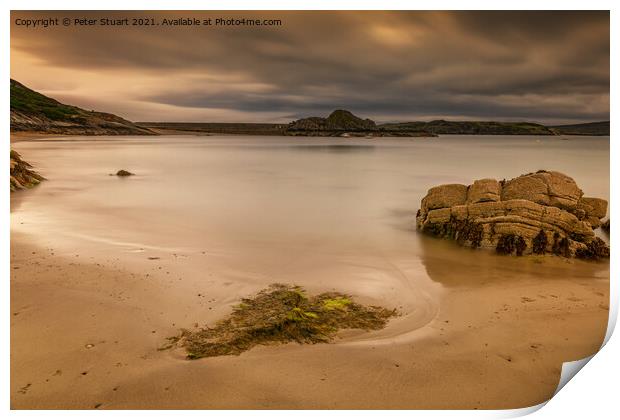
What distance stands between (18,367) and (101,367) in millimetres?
524

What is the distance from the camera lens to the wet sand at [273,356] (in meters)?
2.67

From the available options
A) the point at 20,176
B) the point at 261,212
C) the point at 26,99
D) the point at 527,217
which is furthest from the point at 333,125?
the point at 26,99

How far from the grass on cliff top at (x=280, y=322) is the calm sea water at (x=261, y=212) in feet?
1.96

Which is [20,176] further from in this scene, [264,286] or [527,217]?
[527,217]

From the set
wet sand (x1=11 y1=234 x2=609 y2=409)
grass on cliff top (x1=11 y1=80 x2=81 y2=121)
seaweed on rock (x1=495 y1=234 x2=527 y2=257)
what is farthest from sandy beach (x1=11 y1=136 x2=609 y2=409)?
grass on cliff top (x1=11 y1=80 x2=81 y2=121)

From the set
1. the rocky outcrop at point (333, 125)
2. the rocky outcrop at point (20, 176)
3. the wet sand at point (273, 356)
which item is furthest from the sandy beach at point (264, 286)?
the rocky outcrop at point (333, 125)

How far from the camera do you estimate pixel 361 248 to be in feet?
18.7

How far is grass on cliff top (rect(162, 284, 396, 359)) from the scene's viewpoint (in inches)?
124

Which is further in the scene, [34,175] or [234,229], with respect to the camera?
[34,175]

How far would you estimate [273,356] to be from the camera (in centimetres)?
302

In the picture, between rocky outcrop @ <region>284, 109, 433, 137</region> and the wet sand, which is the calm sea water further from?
rocky outcrop @ <region>284, 109, 433, 137</region>
